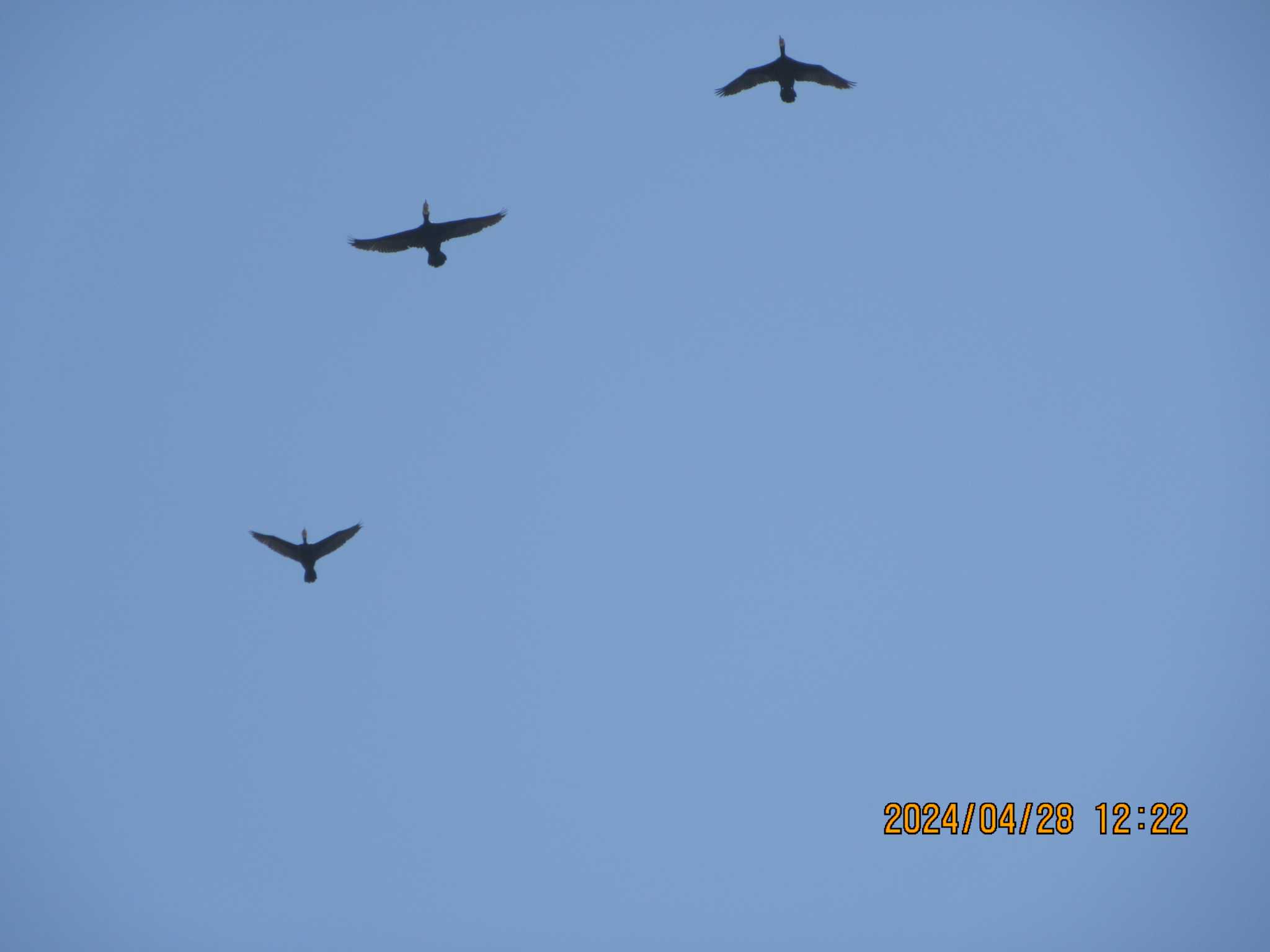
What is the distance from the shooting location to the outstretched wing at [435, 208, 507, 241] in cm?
2900

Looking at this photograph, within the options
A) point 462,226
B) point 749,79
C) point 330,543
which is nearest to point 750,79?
point 749,79

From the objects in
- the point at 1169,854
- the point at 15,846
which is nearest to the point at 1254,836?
the point at 1169,854

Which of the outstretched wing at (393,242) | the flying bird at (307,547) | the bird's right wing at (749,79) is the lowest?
the flying bird at (307,547)

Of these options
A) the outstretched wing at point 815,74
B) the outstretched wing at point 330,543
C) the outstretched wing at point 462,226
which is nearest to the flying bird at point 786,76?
the outstretched wing at point 815,74

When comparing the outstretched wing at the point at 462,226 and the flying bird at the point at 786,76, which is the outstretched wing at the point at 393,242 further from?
the flying bird at the point at 786,76


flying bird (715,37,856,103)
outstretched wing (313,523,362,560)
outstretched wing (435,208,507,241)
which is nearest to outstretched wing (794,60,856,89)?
flying bird (715,37,856,103)

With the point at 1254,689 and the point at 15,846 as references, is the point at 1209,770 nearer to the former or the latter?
the point at 1254,689

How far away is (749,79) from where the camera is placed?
29391mm

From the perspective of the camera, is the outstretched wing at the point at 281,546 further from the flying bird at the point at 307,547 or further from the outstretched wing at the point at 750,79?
the outstretched wing at the point at 750,79

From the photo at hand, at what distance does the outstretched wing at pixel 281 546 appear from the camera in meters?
30.2

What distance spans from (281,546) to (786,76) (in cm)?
1407

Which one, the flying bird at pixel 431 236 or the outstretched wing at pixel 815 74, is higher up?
the outstretched wing at pixel 815 74

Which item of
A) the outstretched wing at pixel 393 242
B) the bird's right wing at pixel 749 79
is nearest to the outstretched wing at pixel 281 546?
the outstretched wing at pixel 393 242

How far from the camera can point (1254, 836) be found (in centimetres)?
10769
